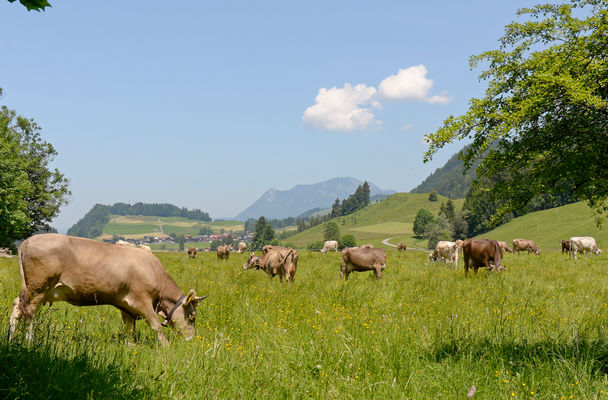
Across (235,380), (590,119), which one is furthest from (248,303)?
(590,119)

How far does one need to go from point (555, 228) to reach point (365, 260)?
85238mm

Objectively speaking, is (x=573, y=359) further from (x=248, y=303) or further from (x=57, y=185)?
(x=57, y=185)

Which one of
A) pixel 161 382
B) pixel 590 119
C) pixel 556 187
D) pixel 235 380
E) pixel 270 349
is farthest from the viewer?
pixel 556 187

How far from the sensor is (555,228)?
83500 millimetres

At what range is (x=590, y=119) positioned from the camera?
6.81 metres

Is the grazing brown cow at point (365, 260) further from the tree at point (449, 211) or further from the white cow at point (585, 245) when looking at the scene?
the tree at point (449, 211)

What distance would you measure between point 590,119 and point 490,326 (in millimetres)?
4089

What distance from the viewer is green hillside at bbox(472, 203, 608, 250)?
7406cm

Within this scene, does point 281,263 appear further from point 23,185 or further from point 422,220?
point 422,220

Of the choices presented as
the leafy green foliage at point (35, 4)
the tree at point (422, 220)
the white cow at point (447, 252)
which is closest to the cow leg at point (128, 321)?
the leafy green foliage at point (35, 4)

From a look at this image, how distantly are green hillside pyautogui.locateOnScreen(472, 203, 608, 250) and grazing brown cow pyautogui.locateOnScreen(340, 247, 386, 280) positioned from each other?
69436 millimetres

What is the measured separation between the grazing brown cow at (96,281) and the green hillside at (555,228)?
8032 centimetres

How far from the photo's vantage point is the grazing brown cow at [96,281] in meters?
6.04

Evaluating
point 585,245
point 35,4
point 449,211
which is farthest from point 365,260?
point 449,211
